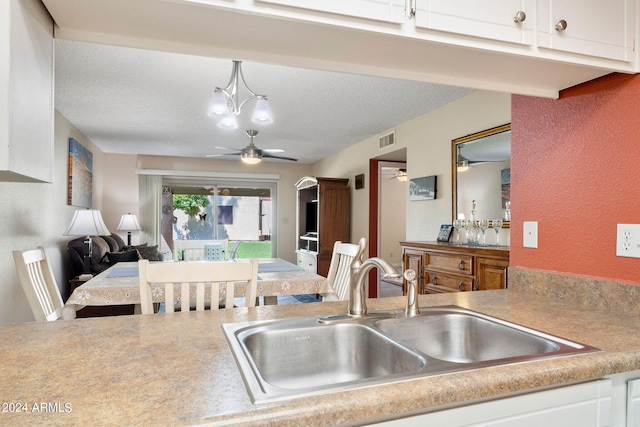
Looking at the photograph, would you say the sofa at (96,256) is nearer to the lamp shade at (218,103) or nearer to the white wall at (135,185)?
the white wall at (135,185)

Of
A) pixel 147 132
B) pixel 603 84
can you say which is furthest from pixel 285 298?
pixel 603 84

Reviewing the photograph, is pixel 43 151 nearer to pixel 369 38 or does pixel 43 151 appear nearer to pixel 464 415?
pixel 369 38

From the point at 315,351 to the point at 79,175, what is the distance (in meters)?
5.21

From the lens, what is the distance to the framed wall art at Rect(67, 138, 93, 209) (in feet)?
15.4

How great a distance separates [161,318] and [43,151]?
1.86 ft

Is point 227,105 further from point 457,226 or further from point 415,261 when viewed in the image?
point 457,226

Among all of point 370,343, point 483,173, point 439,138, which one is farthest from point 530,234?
point 439,138

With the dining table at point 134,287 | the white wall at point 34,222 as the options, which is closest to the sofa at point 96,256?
the white wall at point 34,222

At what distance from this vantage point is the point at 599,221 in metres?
1.28

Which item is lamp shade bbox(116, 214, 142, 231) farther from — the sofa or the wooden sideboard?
the wooden sideboard

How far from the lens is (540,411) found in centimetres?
78

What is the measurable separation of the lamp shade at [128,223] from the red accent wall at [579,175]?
5.96 m

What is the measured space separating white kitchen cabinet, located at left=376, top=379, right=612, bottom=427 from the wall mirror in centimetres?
221

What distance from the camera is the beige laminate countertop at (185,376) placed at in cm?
60
